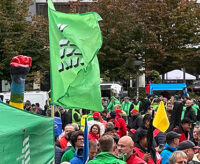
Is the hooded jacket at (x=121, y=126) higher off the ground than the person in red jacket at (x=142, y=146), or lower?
lower

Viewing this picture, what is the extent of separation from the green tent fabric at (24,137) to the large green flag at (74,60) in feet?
7.43

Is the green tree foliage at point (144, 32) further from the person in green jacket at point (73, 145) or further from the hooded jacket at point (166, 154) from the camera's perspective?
the person in green jacket at point (73, 145)

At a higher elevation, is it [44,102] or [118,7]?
[118,7]

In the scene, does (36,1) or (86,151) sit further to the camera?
(36,1)

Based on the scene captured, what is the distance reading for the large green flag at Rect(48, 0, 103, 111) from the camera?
9391mm

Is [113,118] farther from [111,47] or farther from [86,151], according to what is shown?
[111,47]

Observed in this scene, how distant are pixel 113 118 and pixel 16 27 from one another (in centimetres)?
2170

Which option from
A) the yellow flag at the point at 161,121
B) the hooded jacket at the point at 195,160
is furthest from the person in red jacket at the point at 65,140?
the hooded jacket at the point at 195,160

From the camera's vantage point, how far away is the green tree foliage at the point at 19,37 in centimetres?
3600

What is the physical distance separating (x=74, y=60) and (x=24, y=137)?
13.4ft

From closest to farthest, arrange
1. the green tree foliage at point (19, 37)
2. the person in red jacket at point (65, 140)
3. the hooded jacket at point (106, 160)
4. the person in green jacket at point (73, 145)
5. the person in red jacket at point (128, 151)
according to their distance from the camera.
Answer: the hooded jacket at point (106, 160) < the person in red jacket at point (128, 151) < the person in green jacket at point (73, 145) < the person in red jacket at point (65, 140) < the green tree foliage at point (19, 37)

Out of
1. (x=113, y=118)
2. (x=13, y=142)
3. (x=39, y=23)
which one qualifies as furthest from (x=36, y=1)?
(x=13, y=142)

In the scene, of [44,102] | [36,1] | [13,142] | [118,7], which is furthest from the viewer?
[36,1]

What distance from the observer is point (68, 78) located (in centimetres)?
949
